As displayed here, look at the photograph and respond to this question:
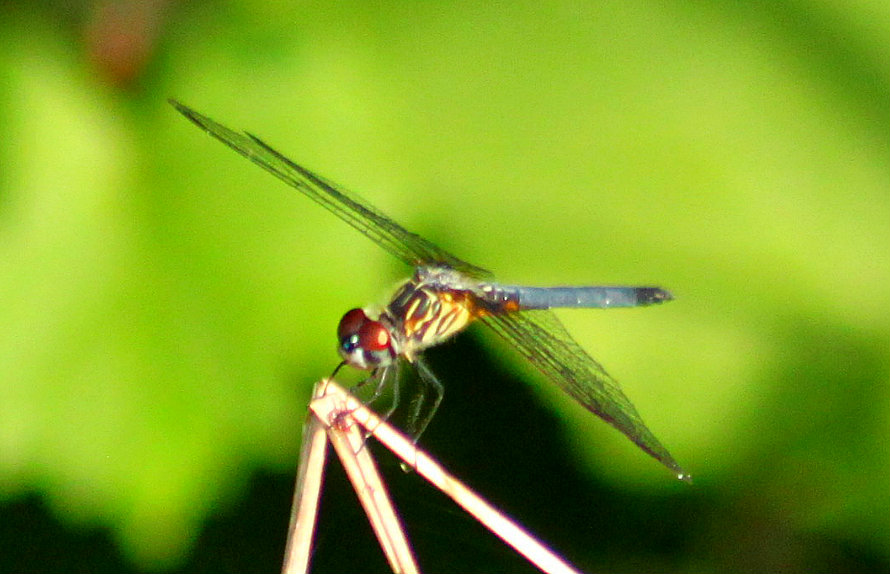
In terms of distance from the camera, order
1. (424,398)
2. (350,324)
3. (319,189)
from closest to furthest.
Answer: (350,324) < (319,189) < (424,398)

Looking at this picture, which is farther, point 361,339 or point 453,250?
point 453,250

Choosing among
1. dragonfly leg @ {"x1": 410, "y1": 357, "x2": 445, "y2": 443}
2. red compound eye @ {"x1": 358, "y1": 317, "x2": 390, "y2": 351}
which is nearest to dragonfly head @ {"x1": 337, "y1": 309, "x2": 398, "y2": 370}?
red compound eye @ {"x1": 358, "y1": 317, "x2": 390, "y2": 351}

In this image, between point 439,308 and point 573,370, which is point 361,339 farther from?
point 573,370

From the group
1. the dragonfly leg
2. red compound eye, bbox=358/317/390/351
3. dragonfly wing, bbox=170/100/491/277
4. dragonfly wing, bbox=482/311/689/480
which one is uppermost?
dragonfly wing, bbox=170/100/491/277

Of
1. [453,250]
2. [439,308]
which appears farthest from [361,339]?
[453,250]

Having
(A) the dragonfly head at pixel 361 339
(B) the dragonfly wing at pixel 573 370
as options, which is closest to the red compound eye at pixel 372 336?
(A) the dragonfly head at pixel 361 339

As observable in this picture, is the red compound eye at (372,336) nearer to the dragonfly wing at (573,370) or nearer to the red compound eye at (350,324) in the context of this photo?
the red compound eye at (350,324)

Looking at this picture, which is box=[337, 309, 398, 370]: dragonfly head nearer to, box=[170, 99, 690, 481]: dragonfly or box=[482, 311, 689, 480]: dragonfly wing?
box=[170, 99, 690, 481]: dragonfly
